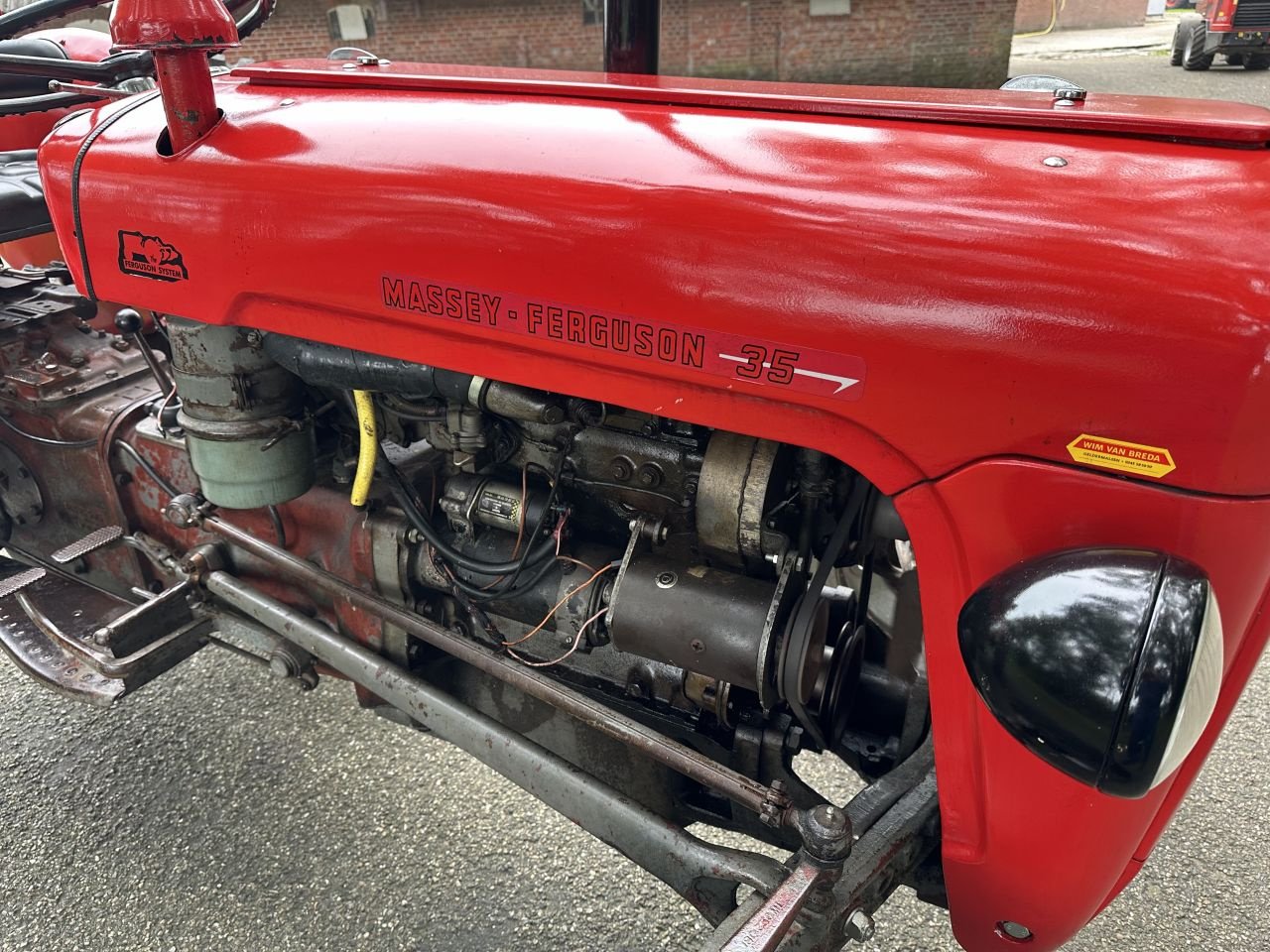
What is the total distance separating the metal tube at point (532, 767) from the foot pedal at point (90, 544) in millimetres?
439

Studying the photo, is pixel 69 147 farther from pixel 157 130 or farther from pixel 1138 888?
pixel 1138 888

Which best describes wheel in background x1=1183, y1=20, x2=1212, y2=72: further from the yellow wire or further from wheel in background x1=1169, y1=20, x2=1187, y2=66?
the yellow wire

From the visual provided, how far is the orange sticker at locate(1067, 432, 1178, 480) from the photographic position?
978 mm

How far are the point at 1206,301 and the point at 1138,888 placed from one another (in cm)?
161

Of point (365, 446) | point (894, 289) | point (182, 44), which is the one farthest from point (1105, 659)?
point (182, 44)

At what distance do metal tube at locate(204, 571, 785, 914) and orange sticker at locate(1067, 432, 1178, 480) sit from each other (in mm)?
782

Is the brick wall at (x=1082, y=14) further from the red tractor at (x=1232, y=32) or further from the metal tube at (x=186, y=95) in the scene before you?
the metal tube at (x=186, y=95)

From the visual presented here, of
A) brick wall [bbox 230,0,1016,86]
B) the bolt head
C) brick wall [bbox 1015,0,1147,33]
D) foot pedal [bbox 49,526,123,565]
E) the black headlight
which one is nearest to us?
the black headlight

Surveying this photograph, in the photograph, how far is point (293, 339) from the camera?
1.69 m

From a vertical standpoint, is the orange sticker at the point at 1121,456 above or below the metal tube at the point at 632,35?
below

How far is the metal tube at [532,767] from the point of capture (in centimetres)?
150

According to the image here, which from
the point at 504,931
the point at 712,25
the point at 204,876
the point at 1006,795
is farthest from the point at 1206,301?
the point at 712,25

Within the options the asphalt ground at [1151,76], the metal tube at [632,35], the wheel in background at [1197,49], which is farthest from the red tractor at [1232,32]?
the metal tube at [632,35]

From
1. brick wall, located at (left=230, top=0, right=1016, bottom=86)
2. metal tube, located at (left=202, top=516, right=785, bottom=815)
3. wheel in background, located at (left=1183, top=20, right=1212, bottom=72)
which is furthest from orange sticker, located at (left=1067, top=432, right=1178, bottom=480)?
wheel in background, located at (left=1183, top=20, right=1212, bottom=72)
